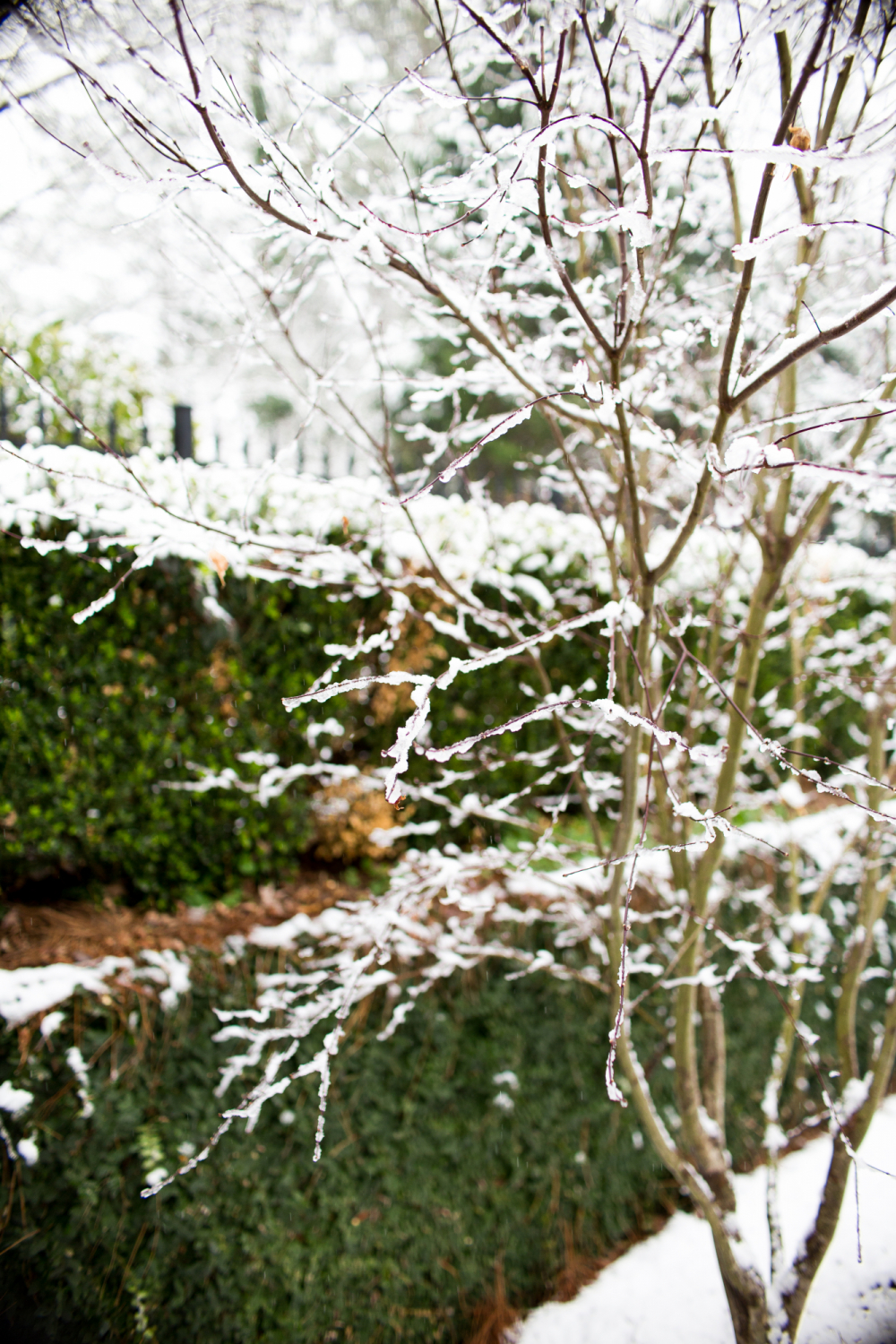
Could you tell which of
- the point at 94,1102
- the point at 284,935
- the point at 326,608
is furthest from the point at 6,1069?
the point at 326,608

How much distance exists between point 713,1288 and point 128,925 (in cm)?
242

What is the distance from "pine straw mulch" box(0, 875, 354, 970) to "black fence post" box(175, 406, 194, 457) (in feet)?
6.32

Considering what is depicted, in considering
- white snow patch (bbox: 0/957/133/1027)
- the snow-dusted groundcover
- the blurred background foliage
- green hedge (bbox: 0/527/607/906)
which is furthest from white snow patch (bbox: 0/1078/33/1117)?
the blurred background foliage

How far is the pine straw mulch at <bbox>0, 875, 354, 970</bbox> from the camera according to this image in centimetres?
212

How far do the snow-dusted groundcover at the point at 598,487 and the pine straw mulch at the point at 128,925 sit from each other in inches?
7.7

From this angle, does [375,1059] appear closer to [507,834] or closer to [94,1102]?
[94,1102]

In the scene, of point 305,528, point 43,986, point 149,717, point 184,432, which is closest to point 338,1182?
point 43,986

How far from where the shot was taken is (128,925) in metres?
2.32

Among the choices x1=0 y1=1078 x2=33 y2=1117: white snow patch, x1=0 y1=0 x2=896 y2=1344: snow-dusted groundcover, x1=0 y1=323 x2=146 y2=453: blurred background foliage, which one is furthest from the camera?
x1=0 y1=323 x2=146 y2=453: blurred background foliage

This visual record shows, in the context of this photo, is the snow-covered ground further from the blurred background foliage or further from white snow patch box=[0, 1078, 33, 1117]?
the blurred background foliage

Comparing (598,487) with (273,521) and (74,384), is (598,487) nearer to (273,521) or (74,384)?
(273,521)

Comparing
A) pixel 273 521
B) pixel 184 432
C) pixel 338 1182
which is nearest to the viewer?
pixel 338 1182

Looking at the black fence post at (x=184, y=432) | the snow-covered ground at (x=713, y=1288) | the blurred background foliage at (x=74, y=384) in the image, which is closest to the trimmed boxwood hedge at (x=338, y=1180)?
the snow-covered ground at (x=713, y=1288)

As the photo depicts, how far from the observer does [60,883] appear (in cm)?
262
